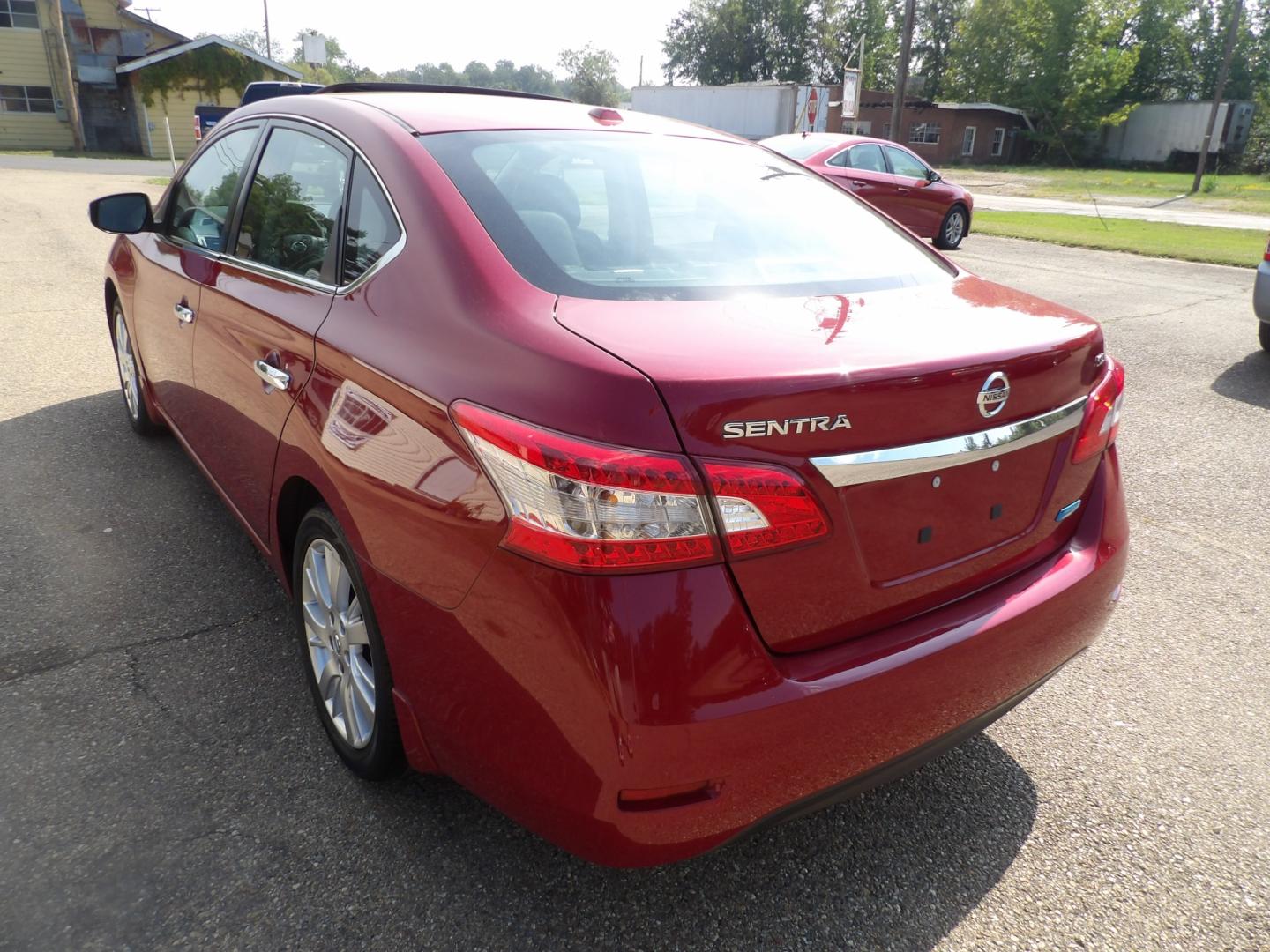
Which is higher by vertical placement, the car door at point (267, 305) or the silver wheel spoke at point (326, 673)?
the car door at point (267, 305)

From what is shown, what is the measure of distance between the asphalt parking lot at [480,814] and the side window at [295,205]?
122 cm

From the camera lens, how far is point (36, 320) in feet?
24.2

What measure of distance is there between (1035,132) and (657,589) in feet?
218

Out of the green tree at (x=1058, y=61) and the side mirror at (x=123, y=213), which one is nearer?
the side mirror at (x=123, y=213)

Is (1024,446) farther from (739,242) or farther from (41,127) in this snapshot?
(41,127)

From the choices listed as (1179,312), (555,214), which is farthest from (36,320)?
(1179,312)

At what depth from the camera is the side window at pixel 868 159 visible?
43.1 feet

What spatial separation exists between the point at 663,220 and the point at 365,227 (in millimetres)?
753

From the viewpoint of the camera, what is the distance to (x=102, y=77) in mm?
41594

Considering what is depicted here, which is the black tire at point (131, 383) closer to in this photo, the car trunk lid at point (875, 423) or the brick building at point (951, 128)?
the car trunk lid at point (875, 423)

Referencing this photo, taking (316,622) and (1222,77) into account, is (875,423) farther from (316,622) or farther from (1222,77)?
(1222,77)

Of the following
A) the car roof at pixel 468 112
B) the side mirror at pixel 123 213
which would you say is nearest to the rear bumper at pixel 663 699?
the car roof at pixel 468 112

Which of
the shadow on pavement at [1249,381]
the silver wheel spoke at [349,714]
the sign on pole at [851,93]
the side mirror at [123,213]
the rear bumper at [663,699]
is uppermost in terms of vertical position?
the sign on pole at [851,93]

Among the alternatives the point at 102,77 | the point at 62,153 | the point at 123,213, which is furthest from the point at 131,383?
the point at 102,77
